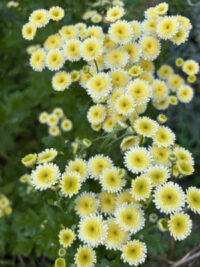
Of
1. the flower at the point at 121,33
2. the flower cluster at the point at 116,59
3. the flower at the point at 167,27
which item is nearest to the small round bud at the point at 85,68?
the flower cluster at the point at 116,59

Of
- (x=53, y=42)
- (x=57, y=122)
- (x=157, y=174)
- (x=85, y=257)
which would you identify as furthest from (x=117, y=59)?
(x=85, y=257)

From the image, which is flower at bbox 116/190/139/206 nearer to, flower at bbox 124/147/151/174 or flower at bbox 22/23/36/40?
flower at bbox 124/147/151/174

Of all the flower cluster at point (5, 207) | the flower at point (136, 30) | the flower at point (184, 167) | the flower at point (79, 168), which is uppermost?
the flower at point (136, 30)

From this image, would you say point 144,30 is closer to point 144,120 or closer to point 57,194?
point 144,120

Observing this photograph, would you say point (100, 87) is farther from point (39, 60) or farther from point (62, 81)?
point (39, 60)

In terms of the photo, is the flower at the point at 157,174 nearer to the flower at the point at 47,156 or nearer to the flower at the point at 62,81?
the flower at the point at 47,156

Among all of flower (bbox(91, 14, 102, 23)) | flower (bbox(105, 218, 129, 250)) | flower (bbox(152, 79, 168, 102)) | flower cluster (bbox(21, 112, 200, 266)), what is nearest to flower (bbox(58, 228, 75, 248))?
flower cluster (bbox(21, 112, 200, 266))

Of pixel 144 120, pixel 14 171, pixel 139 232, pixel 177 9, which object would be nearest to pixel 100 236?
pixel 139 232
